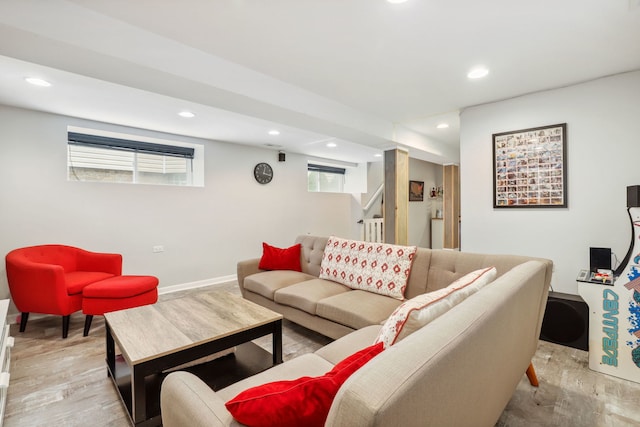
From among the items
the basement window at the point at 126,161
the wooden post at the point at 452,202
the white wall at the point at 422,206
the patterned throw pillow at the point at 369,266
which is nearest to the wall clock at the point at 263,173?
the basement window at the point at 126,161

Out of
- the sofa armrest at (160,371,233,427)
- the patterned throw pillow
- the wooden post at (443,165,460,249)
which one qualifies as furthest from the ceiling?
the wooden post at (443,165,460,249)

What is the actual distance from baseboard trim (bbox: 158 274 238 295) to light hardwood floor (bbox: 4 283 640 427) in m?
1.53

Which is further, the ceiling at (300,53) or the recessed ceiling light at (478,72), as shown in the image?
the recessed ceiling light at (478,72)

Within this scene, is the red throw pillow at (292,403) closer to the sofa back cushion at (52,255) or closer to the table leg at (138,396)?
the table leg at (138,396)

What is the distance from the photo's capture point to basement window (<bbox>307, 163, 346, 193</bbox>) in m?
6.67

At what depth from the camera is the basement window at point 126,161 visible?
3.72m

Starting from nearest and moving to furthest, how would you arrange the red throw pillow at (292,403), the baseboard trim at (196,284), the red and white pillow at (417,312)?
1. the red throw pillow at (292,403)
2. the red and white pillow at (417,312)
3. the baseboard trim at (196,284)

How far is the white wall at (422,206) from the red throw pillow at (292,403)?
610 centimetres

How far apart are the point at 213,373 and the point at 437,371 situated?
5.64 ft

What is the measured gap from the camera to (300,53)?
2.26m

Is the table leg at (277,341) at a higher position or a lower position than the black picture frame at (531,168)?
lower

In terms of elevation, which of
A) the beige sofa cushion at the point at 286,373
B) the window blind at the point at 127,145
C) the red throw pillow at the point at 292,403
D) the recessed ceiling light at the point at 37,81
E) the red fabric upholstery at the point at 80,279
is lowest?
the beige sofa cushion at the point at 286,373

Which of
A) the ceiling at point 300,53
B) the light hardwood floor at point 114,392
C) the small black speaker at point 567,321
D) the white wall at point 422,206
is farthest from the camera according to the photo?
the white wall at point 422,206

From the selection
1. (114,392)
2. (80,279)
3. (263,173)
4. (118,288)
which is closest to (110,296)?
(118,288)
